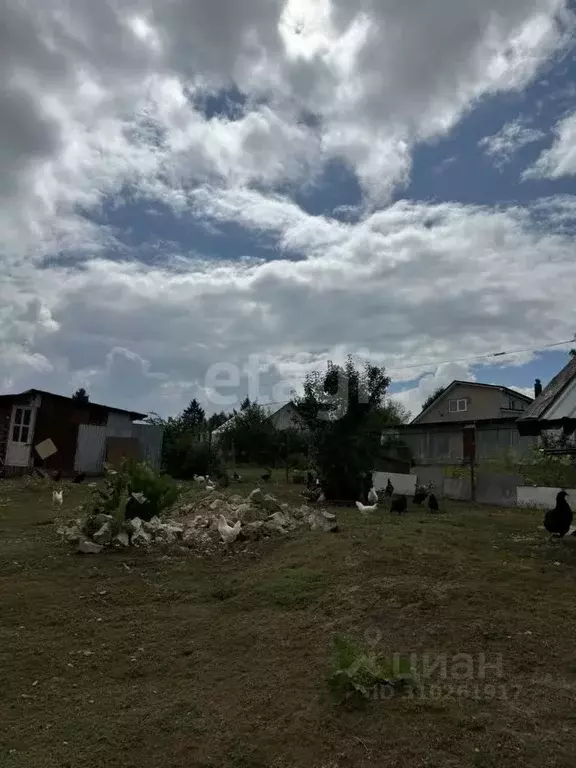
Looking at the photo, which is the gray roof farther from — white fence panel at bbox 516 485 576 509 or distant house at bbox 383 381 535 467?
distant house at bbox 383 381 535 467

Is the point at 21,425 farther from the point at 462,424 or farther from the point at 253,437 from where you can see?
the point at 462,424

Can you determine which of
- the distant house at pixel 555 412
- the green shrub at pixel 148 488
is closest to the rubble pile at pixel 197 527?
the green shrub at pixel 148 488

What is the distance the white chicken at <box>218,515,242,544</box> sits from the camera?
8.35 m

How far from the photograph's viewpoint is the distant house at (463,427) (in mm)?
26255

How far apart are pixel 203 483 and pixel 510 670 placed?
1723 centimetres

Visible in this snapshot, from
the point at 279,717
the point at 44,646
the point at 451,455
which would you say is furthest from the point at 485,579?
the point at 451,455

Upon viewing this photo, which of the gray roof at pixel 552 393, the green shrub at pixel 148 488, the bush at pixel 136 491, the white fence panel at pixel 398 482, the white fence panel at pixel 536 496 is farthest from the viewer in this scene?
the white fence panel at pixel 398 482

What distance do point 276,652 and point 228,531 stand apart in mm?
4068

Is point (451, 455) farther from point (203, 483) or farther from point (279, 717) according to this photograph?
point (279, 717)

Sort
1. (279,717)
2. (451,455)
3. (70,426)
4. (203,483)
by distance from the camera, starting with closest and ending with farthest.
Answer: (279,717)
(203,483)
(70,426)
(451,455)

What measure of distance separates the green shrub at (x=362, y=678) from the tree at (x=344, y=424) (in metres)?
13.0

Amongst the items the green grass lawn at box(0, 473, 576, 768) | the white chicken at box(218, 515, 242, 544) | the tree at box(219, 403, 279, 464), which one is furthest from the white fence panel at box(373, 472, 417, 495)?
the tree at box(219, 403, 279, 464)

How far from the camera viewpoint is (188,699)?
12.8 ft

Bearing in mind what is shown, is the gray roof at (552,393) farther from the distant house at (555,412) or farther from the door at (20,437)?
the door at (20,437)
